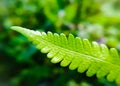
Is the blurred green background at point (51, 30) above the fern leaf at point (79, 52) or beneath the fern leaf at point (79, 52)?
beneath

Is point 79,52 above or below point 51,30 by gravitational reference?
above

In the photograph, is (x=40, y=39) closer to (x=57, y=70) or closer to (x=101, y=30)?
(x=57, y=70)

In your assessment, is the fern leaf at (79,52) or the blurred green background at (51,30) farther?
the blurred green background at (51,30)

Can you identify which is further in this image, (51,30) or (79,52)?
(51,30)
